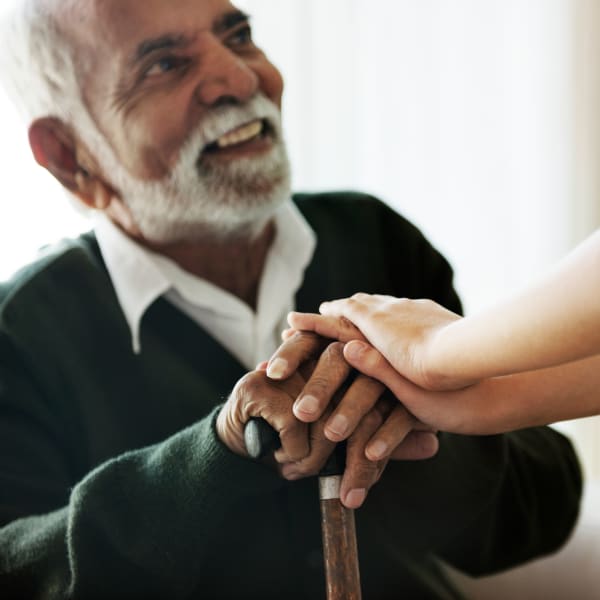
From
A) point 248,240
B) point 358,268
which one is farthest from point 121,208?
point 358,268

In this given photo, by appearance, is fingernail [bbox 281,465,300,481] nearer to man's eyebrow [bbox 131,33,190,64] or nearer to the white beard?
the white beard

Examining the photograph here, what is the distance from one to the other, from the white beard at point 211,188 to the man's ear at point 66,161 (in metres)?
0.03

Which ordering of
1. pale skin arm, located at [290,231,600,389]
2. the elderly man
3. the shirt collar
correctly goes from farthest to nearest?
the shirt collar → the elderly man → pale skin arm, located at [290,231,600,389]

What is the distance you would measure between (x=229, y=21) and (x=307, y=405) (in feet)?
2.02

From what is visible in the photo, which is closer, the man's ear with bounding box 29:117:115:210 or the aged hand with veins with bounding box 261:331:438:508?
the aged hand with veins with bounding box 261:331:438:508

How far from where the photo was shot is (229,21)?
1160mm

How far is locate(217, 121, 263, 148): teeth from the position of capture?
1148 millimetres

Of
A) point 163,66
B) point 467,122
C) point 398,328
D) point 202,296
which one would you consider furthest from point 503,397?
point 467,122

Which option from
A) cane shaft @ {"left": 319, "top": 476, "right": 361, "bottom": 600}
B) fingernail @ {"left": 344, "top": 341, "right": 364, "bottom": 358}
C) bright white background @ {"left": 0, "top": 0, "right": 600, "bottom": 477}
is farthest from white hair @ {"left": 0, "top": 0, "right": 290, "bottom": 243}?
bright white background @ {"left": 0, "top": 0, "right": 600, "bottom": 477}

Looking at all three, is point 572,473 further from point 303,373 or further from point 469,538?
point 303,373

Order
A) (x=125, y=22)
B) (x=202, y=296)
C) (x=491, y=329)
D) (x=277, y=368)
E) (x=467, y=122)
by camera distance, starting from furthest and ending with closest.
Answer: (x=467, y=122), (x=202, y=296), (x=125, y=22), (x=277, y=368), (x=491, y=329)

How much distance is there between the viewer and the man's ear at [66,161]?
120 centimetres

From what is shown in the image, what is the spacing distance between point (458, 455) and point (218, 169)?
1.59ft

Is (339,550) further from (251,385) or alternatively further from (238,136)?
(238,136)
